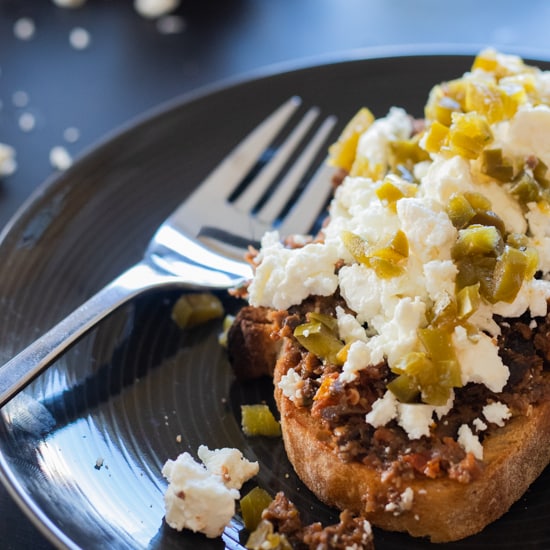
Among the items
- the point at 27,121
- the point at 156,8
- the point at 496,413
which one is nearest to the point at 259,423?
the point at 496,413

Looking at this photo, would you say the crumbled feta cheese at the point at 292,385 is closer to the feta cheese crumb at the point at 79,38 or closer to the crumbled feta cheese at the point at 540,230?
the crumbled feta cheese at the point at 540,230

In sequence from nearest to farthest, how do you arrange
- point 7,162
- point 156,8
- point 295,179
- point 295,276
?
1. point 295,276
2. point 295,179
3. point 7,162
4. point 156,8

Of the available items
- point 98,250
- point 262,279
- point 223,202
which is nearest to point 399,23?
point 223,202

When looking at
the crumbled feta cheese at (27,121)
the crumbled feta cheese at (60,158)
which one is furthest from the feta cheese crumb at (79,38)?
the crumbled feta cheese at (60,158)

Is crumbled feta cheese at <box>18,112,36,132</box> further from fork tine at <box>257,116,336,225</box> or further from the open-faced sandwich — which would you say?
the open-faced sandwich

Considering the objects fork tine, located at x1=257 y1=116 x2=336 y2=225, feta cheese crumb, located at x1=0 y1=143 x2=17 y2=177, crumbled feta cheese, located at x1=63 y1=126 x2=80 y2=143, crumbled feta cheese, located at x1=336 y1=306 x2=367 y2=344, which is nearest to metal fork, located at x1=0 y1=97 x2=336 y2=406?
fork tine, located at x1=257 y1=116 x2=336 y2=225

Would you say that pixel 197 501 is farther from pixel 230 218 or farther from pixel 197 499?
pixel 230 218

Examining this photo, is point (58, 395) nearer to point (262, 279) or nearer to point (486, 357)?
point (262, 279)
